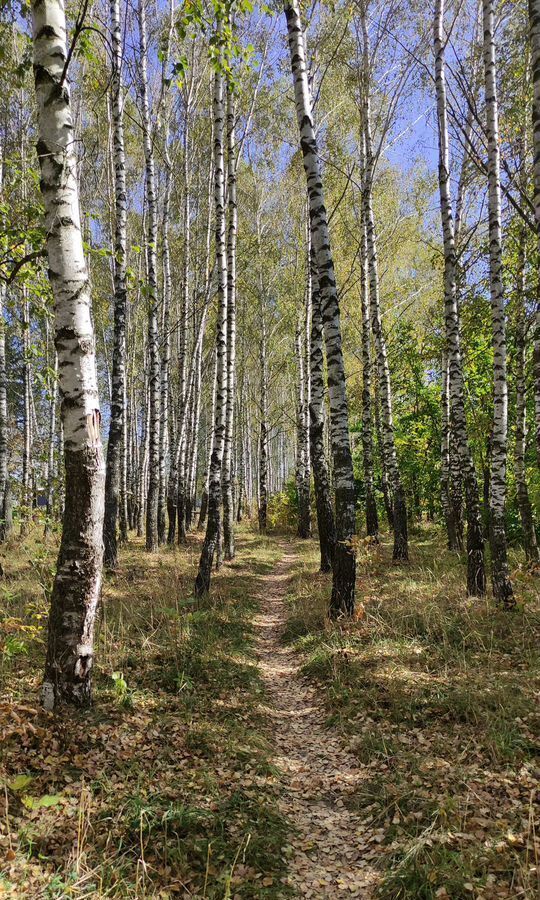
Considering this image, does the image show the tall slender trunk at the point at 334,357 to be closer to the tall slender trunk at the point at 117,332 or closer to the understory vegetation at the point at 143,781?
the understory vegetation at the point at 143,781

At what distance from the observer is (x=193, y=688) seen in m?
5.38

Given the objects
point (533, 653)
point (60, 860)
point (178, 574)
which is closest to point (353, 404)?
point (178, 574)

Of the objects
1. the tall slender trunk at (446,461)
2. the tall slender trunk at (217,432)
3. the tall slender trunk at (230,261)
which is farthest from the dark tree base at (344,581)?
the tall slender trunk at (446,461)

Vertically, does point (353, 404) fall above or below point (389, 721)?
above

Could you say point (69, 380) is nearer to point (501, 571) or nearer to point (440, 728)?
point (440, 728)

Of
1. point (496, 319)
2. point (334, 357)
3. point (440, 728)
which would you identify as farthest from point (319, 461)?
point (440, 728)

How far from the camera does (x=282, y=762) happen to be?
4.50m

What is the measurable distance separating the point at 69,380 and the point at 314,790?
4.17 m

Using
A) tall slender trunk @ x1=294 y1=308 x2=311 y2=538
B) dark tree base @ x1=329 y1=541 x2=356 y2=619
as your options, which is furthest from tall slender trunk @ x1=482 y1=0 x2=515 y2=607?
tall slender trunk @ x1=294 y1=308 x2=311 y2=538

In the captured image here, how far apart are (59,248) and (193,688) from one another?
4728 millimetres

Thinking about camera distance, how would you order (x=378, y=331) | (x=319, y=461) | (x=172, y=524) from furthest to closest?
1. (x=172, y=524)
2. (x=378, y=331)
3. (x=319, y=461)

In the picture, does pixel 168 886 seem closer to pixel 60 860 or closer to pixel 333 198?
pixel 60 860

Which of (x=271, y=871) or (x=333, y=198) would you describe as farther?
(x=333, y=198)

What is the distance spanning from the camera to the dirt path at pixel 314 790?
3223 millimetres
